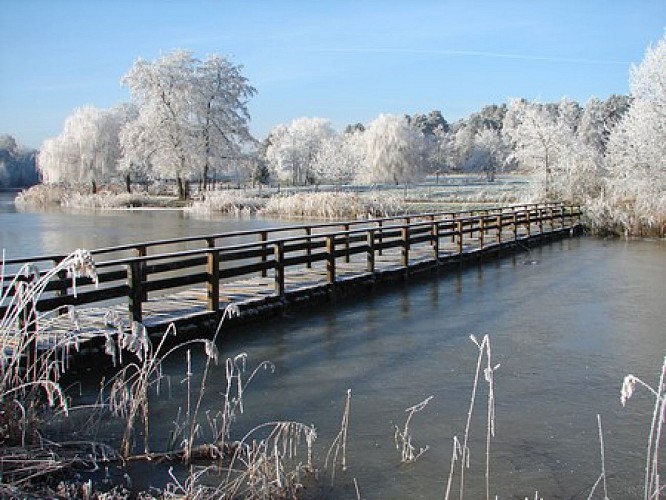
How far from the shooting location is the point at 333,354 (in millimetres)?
8078

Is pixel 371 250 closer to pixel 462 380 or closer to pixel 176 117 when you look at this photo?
pixel 462 380

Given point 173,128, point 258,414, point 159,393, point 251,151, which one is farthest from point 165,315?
point 251,151

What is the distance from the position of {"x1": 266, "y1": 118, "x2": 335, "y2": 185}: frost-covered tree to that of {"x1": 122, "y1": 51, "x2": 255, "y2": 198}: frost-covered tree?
34047 millimetres

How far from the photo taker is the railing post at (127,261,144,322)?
308 inches

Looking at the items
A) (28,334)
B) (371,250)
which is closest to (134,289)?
(28,334)

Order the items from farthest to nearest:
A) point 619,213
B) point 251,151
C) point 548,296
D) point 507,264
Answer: point 251,151 → point 619,213 → point 507,264 → point 548,296

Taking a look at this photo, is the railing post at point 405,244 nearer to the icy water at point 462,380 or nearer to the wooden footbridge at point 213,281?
the wooden footbridge at point 213,281

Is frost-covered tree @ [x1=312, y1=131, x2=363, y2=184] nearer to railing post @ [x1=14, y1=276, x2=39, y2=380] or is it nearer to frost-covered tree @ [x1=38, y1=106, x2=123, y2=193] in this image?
frost-covered tree @ [x1=38, y1=106, x2=123, y2=193]

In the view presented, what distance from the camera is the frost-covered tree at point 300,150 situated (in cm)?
9056

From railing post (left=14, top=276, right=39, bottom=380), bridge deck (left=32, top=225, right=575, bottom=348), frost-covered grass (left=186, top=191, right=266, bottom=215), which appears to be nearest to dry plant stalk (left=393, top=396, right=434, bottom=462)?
bridge deck (left=32, top=225, right=575, bottom=348)

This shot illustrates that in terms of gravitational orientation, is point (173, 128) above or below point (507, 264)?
above

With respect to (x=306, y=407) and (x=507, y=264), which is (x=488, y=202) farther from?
(x=306, y=407)

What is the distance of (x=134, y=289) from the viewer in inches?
309

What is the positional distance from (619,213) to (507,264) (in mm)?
12230
